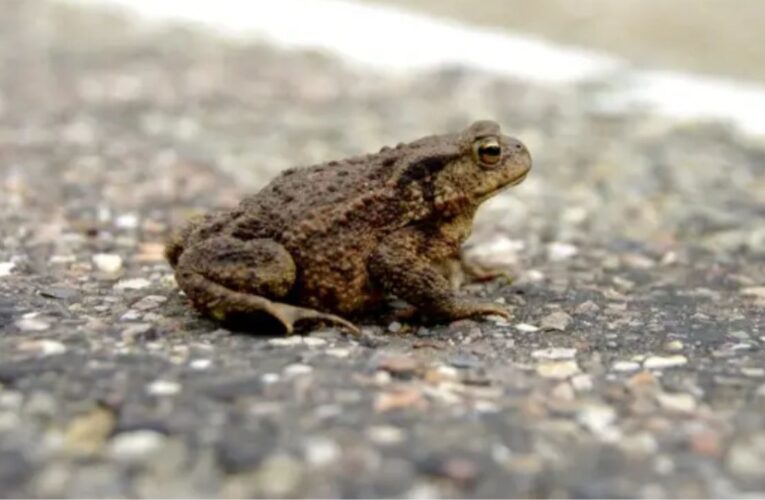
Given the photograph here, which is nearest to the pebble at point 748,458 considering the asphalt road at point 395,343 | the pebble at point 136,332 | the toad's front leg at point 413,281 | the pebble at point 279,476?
the asphalt road at point 395,343

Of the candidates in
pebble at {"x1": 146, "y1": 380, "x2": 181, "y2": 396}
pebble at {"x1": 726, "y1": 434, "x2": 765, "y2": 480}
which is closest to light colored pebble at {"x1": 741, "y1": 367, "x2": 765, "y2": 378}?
pebble at {"x1": 726, "y1": 434, "x2": 765, "y2": 480}

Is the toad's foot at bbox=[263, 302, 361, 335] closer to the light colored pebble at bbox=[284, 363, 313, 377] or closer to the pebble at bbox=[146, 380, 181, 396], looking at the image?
the light colored pebble at bbox=[284, 363, 313, 377]

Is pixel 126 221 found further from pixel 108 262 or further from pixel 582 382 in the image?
pixel 582 382

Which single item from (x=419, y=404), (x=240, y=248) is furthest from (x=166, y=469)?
(x=240, y=248)

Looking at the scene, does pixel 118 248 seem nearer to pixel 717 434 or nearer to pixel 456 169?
pixel 456 169

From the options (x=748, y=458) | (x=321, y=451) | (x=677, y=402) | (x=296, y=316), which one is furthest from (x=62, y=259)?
(x=748, y=458)

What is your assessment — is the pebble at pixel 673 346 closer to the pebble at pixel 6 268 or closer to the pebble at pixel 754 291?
the pebble at pixel 754 291
